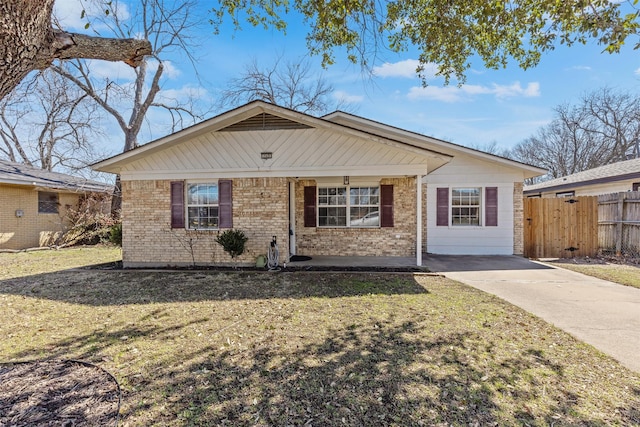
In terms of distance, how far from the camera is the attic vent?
27.6 feet

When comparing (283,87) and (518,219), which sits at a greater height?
(283,87)

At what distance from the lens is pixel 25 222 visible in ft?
45.7

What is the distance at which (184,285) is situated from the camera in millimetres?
6992

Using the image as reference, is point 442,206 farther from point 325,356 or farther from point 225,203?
point 325,356

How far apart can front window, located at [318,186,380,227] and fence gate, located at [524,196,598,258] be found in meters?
5.53

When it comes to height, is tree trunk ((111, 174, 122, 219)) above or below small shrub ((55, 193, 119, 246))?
above

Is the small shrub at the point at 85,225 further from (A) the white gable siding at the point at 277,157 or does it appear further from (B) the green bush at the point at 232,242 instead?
(B) the green bush at the point at 232,242

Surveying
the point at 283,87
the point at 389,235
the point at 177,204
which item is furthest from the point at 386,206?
the point at 283,87

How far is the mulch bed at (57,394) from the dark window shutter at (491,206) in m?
11.0

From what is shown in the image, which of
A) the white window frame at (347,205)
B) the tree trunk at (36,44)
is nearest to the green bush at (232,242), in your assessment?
the white window frame at (347,205)

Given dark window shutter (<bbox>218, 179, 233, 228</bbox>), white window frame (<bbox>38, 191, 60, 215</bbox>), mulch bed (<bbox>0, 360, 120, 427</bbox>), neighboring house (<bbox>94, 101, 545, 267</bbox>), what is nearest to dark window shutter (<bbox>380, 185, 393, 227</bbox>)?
neighboring house (<bbox>94, 101, 545, 267</bbox>)

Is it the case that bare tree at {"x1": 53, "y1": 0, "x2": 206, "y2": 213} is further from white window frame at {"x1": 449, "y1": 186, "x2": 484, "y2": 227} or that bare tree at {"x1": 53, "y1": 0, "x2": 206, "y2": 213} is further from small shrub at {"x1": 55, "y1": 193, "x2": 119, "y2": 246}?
white window frame at {"x1": 449, "y1": 186, "x2": 484, "y2": 227}

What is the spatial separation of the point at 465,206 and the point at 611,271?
13.6ft

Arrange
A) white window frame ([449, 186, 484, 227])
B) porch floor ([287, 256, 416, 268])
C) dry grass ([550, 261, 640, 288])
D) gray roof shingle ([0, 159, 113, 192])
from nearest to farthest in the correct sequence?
1. dry grass ([550, 261, 640, 288])
2. porch floor ([287, 256, 416, 268])
3. white window frame ([449, 186, 484, 227])
4. gray roof shingle ([0, 159, 113, 192])
